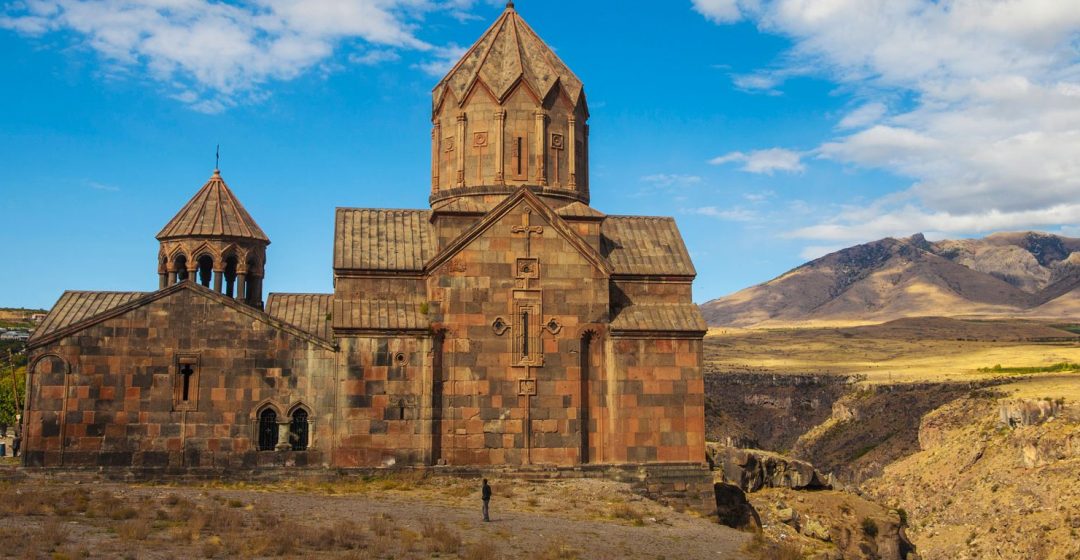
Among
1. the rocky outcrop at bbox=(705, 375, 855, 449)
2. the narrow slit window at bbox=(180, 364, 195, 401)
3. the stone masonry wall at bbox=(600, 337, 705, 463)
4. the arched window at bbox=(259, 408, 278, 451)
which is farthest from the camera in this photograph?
the rocky outcrop at bbox=(705, 375, 855, 449)

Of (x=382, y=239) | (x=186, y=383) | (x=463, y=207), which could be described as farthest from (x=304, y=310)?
(x=463, y=207)

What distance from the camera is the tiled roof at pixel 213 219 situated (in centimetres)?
2430

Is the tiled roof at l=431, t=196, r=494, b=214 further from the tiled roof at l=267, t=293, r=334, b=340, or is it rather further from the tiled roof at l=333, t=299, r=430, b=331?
the tiled roof at l=267, t=293, r=334, b=340

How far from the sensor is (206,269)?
25062 mm

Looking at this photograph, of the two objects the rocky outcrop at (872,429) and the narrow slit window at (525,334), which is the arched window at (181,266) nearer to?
the narrow slit window at (525,334)

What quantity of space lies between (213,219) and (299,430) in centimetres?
728

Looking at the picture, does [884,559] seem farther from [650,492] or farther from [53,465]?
[53,465]

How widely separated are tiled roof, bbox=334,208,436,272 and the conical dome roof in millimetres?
3128

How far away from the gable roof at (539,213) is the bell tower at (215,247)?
675 cm

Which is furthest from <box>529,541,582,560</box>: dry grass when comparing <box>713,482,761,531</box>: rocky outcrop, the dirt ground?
<box>713,482,761,531</box>: rocky outcrop

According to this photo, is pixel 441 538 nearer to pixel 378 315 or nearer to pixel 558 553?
pixel 558 553

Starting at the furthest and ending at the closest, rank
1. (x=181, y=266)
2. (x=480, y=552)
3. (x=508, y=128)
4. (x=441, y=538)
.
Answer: (x=181, y=266) < (x=508, y=128) < (x=441, y=538) < (x=480, y=552)

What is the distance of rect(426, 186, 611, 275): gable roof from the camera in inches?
815

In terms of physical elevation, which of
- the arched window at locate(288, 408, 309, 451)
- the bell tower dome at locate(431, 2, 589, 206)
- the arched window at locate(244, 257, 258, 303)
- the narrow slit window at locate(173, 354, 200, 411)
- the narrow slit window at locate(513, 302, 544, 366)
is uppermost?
the bell tower dome at locate(431, 2, 589, 206)
